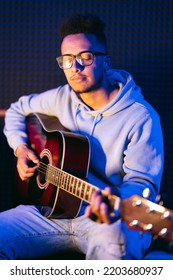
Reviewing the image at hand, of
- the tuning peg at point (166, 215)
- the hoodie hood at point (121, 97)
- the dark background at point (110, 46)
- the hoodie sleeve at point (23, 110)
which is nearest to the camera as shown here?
the tuning peg at point (166, 215)

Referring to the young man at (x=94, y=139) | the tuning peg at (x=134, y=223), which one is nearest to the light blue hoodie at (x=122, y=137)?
the young man at (x=94, y=139)

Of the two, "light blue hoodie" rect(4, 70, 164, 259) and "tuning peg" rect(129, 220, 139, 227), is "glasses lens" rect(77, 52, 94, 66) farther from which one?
"tuning peg" rect(129, 220, 139, 227)

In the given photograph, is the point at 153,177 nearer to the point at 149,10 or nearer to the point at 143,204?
the point at 143,204

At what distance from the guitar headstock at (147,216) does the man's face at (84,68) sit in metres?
0.61

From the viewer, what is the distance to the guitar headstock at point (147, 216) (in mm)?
1399

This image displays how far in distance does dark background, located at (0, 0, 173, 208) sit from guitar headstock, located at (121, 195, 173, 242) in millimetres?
760

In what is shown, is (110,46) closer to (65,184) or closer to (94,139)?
(94,139)

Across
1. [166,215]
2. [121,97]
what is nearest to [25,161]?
[121,97]

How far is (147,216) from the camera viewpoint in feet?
4.70

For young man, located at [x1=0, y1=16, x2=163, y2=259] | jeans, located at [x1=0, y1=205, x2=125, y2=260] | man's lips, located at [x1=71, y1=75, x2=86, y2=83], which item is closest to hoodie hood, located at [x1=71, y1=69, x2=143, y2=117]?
young man, located at [x1=0, y1=16, x2=163, y2=259]

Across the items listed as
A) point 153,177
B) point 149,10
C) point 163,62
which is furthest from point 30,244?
point 149,10

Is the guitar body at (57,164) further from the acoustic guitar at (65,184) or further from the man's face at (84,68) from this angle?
the man's face at (84,68)

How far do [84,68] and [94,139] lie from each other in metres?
0.28
